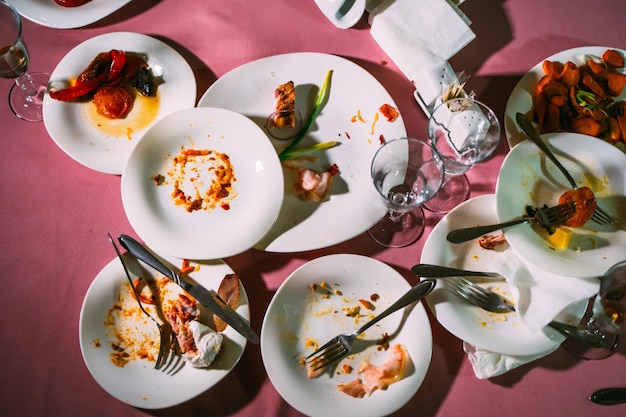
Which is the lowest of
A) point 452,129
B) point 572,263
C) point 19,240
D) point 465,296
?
point 19,240

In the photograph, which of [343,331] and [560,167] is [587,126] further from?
[343,331]

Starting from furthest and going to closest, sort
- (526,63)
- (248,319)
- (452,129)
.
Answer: (526,63), (452,129), (248,319)

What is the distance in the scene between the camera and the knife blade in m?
1.17

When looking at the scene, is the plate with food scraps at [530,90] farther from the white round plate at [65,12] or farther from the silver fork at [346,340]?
the white round plate at [65,12]

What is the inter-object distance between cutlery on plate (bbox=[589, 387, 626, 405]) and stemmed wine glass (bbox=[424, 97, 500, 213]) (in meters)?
0.59

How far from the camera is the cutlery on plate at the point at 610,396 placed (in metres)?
1.28

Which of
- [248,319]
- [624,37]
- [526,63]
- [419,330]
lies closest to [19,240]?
[248,319]

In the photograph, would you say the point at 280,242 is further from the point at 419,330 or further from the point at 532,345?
the point at 532,345

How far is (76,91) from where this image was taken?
53.2 inches

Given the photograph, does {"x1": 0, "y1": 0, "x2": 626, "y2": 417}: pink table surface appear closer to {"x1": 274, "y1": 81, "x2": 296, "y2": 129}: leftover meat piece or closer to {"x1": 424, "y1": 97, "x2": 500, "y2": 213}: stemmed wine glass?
{"x1": 424, "y1": 97, "x2": 500, "y2": 213}: stemmed wine glass

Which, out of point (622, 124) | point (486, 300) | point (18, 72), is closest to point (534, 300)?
point (486, 300)

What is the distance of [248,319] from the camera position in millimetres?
1218

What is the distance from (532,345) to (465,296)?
0.20 m

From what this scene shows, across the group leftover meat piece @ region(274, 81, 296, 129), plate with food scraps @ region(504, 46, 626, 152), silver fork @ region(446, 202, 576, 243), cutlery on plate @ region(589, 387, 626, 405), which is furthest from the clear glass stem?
cutlery on plate @ region(589, 387, 626, 405)
